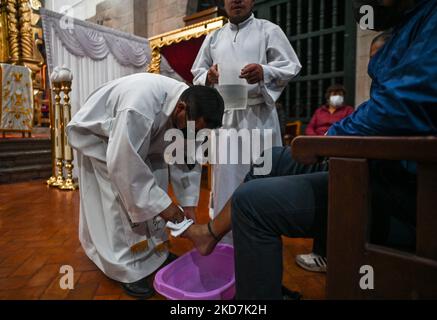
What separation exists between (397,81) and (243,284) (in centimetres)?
63

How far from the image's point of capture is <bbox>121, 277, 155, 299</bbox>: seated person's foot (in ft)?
4.28

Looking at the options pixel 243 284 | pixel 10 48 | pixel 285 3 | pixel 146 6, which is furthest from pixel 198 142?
pixel 10 48

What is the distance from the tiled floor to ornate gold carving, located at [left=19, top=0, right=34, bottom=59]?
14.6 ft

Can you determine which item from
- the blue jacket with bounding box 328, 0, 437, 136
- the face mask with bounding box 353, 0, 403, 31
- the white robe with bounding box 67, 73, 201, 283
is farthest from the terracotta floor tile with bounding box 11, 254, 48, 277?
the face mask with bounding box 353, 0, 403, 31

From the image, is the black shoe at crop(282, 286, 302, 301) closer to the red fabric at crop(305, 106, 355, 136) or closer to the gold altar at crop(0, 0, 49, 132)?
the red fabric at crop(305, 106, 355, 136)

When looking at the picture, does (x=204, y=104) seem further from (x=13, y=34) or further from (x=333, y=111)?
(x=13, y=34)

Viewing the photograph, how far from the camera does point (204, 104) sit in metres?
1.17

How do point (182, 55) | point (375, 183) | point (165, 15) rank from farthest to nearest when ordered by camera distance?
1. point (165, 15)
2. point (182, 55)
3. point (375, 183)

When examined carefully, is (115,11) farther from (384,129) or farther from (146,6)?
(384,129)

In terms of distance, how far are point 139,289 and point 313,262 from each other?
0.85m

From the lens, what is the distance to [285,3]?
179 inches

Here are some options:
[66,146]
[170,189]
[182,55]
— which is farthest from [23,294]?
[182,55]

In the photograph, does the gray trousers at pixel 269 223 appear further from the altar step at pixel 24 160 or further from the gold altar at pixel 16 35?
the gold altar at pixel 16 35

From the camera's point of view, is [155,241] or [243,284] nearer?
[243,284]
